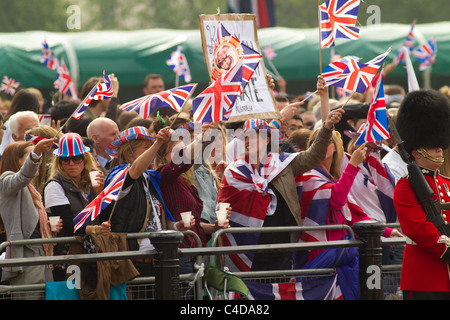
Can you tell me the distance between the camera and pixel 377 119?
7082 mm

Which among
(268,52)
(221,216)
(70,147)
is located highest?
(70,147)

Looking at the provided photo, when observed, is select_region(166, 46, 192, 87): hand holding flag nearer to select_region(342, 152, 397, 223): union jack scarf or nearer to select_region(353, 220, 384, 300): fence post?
select_region(342, 152, 397, 223): union jack scarf

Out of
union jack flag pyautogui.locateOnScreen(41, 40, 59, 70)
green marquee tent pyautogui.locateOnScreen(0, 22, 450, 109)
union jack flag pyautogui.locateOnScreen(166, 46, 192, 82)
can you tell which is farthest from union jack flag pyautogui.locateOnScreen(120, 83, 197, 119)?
green marquee tent pyautogui.locateOnScreen(0, 22, 450, 109)

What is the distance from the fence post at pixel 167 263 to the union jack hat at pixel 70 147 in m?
1.53

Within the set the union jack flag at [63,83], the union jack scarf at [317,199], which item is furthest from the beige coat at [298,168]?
the union jack flag at [63,83]

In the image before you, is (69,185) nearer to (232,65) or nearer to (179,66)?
(232,65)

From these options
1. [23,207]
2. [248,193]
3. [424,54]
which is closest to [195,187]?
[248,193]

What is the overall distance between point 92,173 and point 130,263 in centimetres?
94

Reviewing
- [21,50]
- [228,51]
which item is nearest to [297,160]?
[228,51]

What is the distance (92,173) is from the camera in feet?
23.2

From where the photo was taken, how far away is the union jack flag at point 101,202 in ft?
21.5

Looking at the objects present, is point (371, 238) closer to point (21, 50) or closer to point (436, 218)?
point (436, 218)

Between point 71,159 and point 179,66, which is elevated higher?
point 71,159

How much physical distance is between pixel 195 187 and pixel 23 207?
149 cm
